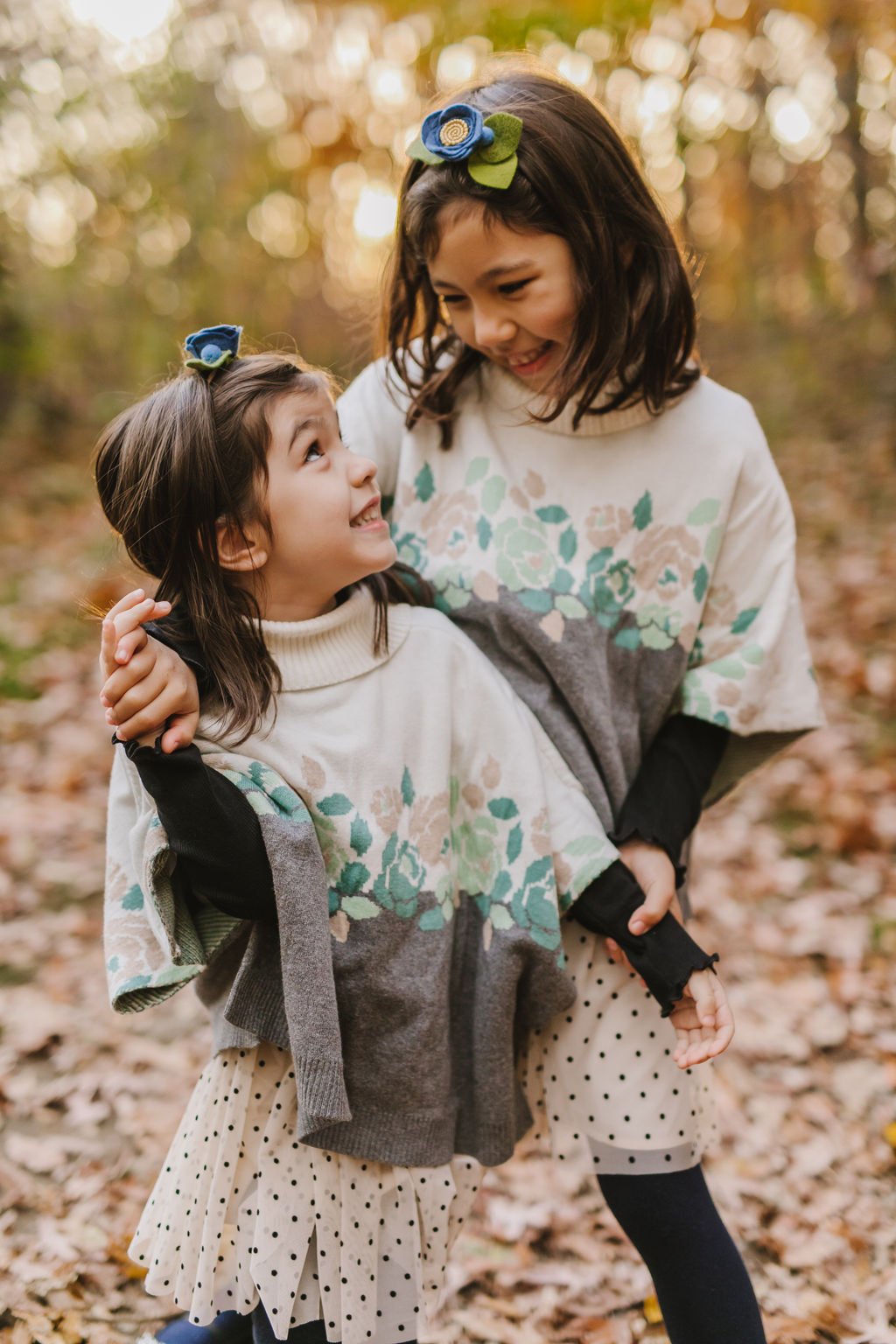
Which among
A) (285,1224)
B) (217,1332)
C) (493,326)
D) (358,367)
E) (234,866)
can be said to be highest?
(358,367)

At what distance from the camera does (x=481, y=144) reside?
162 cm

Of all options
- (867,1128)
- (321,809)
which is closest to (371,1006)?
(321,809)

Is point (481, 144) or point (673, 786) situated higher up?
point (481, 144)

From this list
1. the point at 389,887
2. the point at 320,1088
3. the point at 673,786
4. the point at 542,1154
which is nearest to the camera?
the point at 320,1088

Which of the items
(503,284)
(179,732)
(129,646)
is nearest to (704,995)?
(179,732)

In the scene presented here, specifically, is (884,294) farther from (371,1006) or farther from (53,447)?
(371,1006)

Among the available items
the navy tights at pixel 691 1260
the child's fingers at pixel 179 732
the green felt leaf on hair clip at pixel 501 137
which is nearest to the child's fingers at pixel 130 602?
the child's fingers at pixel 179 732

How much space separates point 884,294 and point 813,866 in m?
7.69

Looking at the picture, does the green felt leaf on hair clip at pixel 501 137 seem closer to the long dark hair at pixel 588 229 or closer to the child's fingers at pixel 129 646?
the long dark hair at pixel 588 229

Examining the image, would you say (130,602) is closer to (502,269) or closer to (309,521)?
(309,521)

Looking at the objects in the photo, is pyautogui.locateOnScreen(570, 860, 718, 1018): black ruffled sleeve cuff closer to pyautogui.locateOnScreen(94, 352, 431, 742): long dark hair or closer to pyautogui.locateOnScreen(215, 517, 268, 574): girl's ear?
pyautogui.locateOnScreen(94, 352, 431, 742): long dark hair

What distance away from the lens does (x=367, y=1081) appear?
5.24 feet

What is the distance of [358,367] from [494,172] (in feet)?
19.4

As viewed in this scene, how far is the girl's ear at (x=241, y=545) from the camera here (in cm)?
152
